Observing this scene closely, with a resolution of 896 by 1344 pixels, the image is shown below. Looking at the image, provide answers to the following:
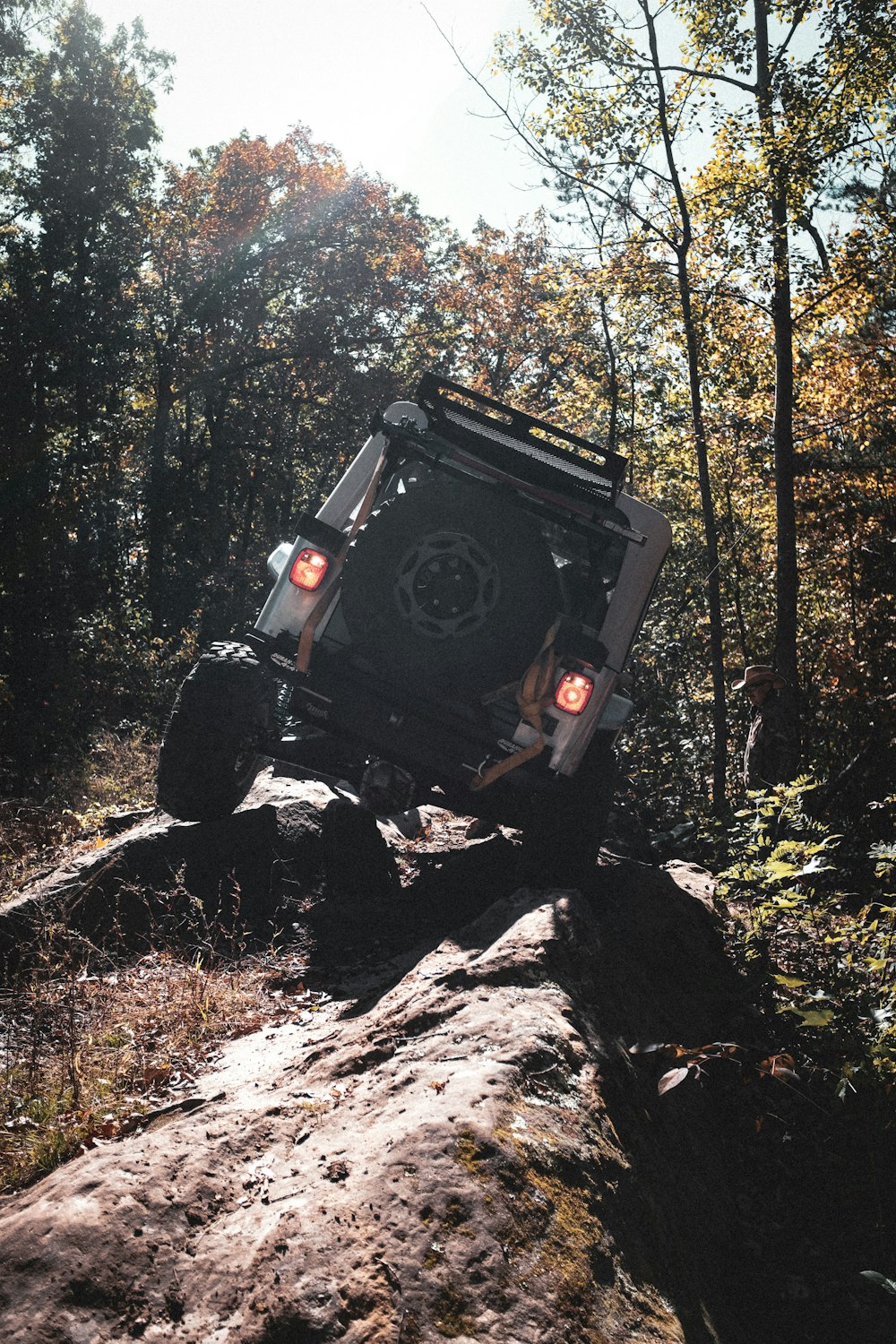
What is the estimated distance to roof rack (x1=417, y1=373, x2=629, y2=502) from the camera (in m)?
5.79

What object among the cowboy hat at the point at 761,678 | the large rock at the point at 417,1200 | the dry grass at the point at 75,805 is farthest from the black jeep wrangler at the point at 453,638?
the large rock at the point at 417,1200

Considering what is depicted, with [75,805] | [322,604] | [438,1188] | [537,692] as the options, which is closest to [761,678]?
[537,692]

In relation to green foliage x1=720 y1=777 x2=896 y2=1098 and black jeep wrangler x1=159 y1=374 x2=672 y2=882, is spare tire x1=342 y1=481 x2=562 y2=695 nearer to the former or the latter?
black jeep wrangler x1=159 y1=374 x2=672 y2=882

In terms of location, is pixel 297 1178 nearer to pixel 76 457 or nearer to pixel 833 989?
pixel 833 989

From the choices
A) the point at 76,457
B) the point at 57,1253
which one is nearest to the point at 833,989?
the point at 57,1253

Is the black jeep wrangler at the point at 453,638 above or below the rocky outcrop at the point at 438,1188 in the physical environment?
above

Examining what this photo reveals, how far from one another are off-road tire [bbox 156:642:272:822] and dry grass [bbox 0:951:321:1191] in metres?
1.18

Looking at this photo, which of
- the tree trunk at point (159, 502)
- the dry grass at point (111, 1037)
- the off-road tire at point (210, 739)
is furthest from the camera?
the tree trunk at point (159, 502)

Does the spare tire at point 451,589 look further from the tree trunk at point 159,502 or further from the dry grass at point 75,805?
the tree trunk at point 159,502

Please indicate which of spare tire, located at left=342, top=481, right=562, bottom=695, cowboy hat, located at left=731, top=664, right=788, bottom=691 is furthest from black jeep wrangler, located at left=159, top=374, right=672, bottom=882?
cowboy hat, located at left=731, top=664, right=788, bottom=691

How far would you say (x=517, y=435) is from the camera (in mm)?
6141

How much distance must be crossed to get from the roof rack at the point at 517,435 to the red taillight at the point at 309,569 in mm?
1085

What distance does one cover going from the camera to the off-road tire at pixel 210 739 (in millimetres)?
5699

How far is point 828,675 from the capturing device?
442 inches
